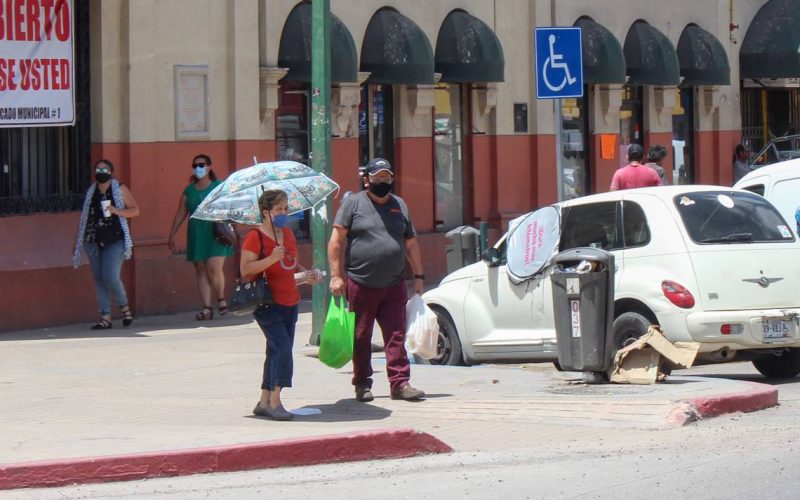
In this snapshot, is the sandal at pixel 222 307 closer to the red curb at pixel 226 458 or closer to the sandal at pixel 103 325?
the sandal at pixel 103 325

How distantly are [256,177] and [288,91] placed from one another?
28.1 ft

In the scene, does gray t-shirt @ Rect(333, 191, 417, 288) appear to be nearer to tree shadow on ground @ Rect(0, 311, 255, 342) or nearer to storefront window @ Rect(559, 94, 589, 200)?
tree shadow on ground @ Rect(0, 311, 255, 342)

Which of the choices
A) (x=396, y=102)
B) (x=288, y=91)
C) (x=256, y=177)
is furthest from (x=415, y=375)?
(x=396, y=102)

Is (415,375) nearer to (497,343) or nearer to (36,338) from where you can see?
(497,343)

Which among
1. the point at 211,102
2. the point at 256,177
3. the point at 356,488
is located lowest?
the point at 356,488

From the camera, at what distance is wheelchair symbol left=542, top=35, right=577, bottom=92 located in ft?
47.8

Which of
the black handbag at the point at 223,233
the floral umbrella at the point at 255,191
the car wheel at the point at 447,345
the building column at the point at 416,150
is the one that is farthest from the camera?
the building column at the point at 416,150

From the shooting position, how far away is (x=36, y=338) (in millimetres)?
15344

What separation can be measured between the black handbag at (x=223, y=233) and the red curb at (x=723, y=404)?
7.37 m

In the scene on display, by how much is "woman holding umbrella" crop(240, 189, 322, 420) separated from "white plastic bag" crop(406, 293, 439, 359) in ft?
4.36

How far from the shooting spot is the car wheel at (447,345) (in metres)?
14.2

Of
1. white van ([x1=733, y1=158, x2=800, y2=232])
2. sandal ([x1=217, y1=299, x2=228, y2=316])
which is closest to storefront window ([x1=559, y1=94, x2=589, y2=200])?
white van ([x1=733, y1=158, x2=800, y2=232])

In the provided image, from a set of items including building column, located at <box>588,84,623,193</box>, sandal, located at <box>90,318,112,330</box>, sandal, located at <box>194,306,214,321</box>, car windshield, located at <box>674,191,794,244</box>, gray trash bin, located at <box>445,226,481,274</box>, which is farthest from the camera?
building column, located at <box>588,84,623,193</box>

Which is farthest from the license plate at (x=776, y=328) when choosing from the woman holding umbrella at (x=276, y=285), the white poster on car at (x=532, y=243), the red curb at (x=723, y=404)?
the woman holding umbrella at (x=276, y=285)
